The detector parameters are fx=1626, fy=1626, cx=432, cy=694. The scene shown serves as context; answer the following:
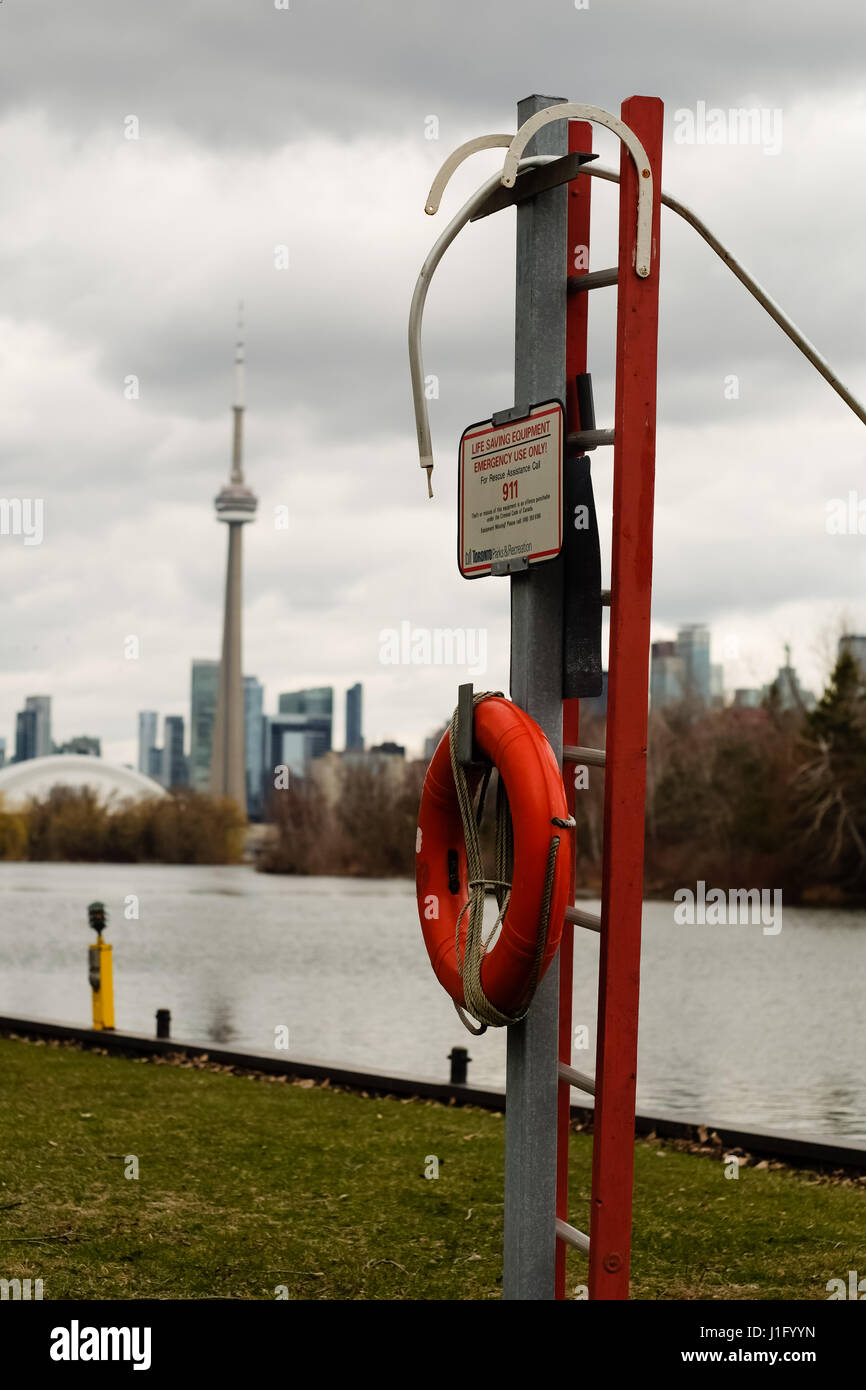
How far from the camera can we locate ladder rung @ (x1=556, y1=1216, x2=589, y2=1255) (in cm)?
377

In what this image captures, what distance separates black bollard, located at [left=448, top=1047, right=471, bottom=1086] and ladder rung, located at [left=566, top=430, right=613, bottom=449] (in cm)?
530

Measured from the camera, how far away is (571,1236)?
3.86 m

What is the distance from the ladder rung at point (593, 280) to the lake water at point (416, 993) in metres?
5.29

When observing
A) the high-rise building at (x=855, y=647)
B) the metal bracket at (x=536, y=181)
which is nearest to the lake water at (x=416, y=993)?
the metal bracket at (x=536, y=181)

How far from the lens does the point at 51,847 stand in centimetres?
7319

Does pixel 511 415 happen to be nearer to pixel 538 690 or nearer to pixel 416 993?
pixel 538 690

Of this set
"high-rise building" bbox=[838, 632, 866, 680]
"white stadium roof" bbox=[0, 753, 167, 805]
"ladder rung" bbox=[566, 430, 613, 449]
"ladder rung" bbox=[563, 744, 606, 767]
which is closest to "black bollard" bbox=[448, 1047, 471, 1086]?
"ladder rung" bbox=[563, 744, 606, 767]

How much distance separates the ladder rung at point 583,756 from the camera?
12.3 ft

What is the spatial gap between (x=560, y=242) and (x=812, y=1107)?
9049 mm

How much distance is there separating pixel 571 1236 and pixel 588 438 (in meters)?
1.88

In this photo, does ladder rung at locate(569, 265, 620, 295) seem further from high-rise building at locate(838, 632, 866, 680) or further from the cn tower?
the cn tower

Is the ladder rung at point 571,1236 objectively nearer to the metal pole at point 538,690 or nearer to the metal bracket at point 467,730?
the metal pole at point 538,690

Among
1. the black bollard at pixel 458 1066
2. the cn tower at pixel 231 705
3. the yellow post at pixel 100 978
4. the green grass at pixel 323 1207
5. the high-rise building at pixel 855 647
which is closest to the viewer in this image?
the green grass at pixel 323 1207
